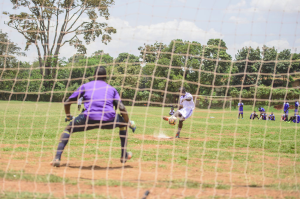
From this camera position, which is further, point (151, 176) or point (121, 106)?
point (121, 106)

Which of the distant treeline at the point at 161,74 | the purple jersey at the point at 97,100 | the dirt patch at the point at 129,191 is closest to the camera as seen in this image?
the dirt patch at the point at 129,191

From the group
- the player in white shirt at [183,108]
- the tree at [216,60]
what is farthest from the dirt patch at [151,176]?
the player in white shirt at [183,108]

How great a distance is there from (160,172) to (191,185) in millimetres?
871

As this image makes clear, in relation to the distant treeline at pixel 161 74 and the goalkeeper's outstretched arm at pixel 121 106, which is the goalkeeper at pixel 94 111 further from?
the distant treeline at pixel 161 74

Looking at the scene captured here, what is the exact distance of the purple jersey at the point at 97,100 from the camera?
4980 millimetres

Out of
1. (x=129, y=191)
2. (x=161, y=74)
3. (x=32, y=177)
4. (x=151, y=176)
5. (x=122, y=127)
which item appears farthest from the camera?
(x=161, y=74)

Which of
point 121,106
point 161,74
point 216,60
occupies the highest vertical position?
point 161,74

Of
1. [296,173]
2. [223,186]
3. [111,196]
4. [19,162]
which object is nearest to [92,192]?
[111,196]

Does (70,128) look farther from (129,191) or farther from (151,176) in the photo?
(129,191)

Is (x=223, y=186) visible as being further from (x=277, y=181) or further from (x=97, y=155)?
(x=97, y=155)

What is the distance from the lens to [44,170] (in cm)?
486

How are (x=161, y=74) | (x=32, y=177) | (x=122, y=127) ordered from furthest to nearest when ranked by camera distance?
(x=161, y=74) < (x=122, y=127) < (x=32, y=177)

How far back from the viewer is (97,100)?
5.02 m

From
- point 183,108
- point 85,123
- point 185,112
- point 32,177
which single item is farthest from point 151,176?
point 183,108
